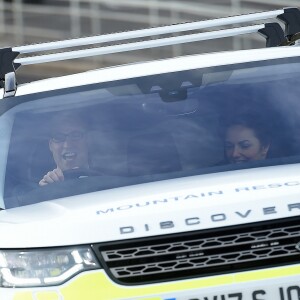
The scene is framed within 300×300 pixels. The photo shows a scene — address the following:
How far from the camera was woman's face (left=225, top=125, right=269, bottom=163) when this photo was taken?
585 centimetres

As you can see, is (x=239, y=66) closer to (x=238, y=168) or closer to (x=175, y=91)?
(x=175, y=91)

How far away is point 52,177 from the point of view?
5.88 metres

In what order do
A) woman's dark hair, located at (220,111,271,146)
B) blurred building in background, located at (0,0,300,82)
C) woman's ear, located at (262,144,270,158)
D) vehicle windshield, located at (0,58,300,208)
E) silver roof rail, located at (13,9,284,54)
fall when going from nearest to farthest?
vehicle windshield, located at (0,58,300,208)
woman's ear, located at (262,144,270,158)
woman's dark hair, located at (220,111,271,146)
silver roof rail, located at (13,9,284,54)
blurred building in background, located at (0,0,300,82)

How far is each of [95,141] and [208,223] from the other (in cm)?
119

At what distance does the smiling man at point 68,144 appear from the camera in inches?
236

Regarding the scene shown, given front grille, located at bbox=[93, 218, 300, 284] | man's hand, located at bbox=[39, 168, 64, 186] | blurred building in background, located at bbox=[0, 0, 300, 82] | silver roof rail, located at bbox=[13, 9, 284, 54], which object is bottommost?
front grille, located at bbox=[93, 218, 300, 284]

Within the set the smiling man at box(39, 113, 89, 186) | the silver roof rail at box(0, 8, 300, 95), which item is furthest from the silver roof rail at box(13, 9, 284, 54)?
the smiling man at box(39, 113, 89, 186)

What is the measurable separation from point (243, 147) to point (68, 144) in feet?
2.57

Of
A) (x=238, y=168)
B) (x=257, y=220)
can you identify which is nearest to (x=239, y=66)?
(x=238, y=168)

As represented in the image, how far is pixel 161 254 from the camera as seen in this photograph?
4926 mm

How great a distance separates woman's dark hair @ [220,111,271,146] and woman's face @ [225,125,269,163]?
39 millimetres

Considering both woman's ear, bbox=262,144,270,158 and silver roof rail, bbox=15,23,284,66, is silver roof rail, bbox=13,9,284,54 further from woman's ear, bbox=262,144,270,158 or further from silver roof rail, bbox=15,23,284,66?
woman's ear, bbox=262,144,270,158

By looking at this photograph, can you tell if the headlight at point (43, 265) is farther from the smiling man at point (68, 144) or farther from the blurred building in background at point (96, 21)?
the blurred building in background at point (96, 21)

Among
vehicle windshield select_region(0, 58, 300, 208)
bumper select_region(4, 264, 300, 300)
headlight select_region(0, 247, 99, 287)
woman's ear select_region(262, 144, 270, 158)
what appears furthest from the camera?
woman's ear select_region(262, 144, 270, 158)
